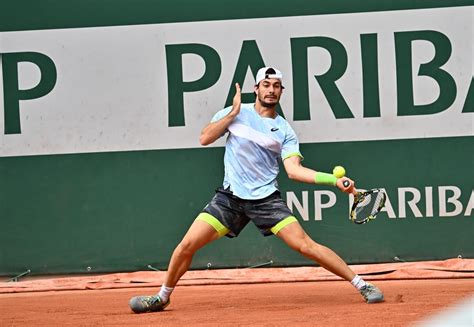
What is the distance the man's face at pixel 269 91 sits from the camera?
27.6 feet

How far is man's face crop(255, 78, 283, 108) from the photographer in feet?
27.6

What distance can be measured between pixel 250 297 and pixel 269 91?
6.22 feet

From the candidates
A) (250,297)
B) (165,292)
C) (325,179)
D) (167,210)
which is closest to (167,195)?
(167,210)

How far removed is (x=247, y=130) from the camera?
839 cm

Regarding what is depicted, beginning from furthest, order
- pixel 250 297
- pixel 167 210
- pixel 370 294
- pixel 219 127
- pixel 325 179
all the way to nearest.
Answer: pixel 167 210, pixel 250 297, pixel 370 294, pixel 219 127, pixel 325 179

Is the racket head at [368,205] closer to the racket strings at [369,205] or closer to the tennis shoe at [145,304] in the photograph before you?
the racket strings at [369,205]

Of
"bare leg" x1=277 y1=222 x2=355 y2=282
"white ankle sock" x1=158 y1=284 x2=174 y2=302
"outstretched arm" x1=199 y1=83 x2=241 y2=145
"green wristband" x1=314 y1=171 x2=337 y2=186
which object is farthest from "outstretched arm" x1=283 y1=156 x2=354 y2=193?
"white ankle sock" x1=158 y1=284 x2=174 y2=302

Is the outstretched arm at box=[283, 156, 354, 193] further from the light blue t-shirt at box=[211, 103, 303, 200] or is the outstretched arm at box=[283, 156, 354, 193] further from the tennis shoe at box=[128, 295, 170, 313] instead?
the tennis shoe at box=[128, 295, 170, 313]

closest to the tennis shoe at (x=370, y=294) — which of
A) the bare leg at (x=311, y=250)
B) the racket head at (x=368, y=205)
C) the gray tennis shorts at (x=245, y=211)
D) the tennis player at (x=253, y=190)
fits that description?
the tennis player at (x=253, y=190)

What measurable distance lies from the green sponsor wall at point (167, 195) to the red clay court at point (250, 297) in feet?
0.54

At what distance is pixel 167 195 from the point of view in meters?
10.9

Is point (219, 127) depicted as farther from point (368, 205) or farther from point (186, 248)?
point (368, 205)

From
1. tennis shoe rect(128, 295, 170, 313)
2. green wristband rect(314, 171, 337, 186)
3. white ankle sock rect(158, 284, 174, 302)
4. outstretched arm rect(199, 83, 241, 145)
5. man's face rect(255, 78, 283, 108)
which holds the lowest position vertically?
tennis shoe rect(128, 295, 170, 313)

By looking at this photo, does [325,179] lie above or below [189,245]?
above
